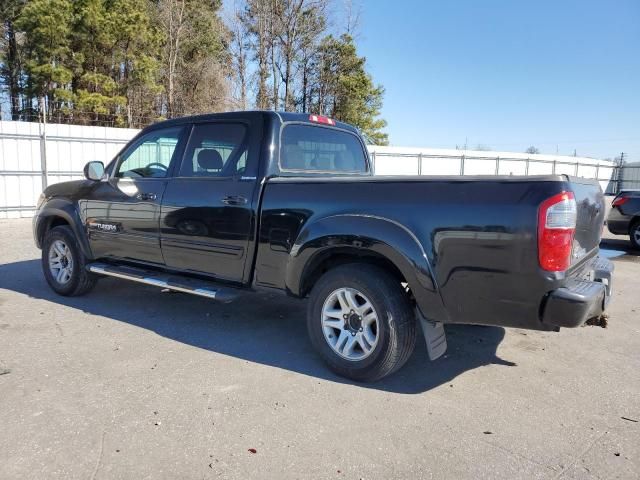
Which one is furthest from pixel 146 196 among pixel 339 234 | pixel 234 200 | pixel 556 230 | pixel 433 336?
pixel 556 230

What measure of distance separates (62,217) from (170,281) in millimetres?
1994

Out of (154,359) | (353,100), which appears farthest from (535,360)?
Result: (353,100)

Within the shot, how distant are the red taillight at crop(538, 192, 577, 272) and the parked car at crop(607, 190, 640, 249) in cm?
866

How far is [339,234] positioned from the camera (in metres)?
3.56

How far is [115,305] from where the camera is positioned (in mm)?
5602

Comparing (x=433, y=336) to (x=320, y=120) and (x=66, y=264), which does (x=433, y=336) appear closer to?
(x=320, y=120)

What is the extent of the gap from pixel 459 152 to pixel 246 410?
22.4 m

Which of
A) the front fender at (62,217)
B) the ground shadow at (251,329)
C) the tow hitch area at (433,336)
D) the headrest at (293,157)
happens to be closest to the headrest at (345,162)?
the headrest at (293,157)

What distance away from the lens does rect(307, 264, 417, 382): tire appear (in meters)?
3.48

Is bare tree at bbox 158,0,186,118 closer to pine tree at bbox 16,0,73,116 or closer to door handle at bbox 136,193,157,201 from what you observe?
pine tree at bbox 16,0,73,116

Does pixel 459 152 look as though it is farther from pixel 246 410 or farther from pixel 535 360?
pixel 246 410

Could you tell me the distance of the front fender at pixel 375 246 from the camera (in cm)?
328

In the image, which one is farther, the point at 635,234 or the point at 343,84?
the point at 343,84

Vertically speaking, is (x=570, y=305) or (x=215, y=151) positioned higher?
(x=215, y=151)
